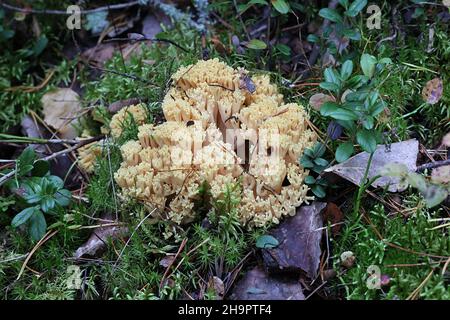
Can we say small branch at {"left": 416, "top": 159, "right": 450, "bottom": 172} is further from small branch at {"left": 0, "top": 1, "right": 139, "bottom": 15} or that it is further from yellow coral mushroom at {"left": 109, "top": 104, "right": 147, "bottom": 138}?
small branch at {"left": 0, "top": 1, "right": 139, "bottom": 15}

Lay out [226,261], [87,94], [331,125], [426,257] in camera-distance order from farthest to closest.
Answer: [87,94] < [331,125] < [226,261] < [426,257]

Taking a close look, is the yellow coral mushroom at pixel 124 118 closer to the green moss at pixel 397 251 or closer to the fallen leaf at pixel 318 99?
the fallen leaf at pixel 318 99

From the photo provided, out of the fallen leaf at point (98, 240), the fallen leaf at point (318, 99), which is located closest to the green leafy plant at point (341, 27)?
the fallen leaf at point (318, 99)

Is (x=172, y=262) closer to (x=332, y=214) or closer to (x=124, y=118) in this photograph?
(x=332, y=214)

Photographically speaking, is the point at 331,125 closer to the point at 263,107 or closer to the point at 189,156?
the point at 263,107

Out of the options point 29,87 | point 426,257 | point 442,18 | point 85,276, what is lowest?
point 85,276

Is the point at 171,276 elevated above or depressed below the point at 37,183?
below

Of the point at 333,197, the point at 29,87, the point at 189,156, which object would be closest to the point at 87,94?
the point at 29,87
